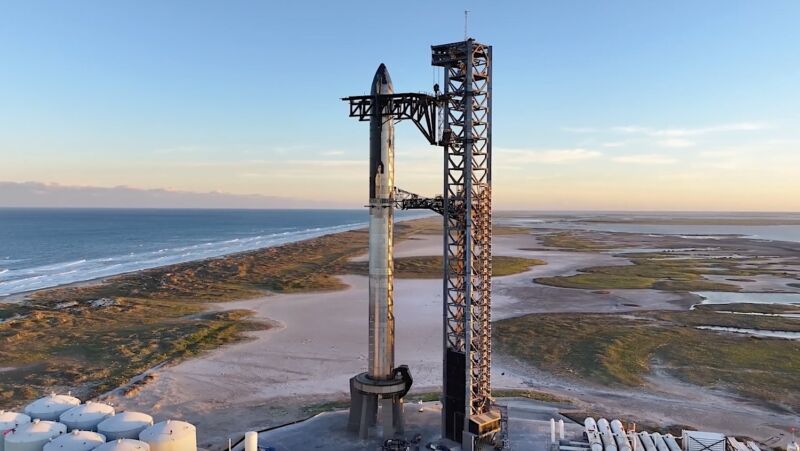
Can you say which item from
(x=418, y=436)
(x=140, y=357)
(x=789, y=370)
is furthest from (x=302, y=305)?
(x=789, y=370)

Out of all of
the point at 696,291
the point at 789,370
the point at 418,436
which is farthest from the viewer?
the point at 696,291

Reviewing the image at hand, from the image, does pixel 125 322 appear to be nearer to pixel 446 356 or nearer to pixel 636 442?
pixel 446 356

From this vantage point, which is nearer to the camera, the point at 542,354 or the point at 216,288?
the point at 542,354

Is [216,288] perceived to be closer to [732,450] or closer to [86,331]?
[86,331]

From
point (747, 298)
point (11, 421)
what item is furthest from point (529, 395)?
point (747, 298)

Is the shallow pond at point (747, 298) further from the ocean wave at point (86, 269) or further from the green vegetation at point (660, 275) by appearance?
the ocean wave at point (86, 269)

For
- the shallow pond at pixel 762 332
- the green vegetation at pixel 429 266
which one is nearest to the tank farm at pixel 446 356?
the shallow pond at pixel 762 332
